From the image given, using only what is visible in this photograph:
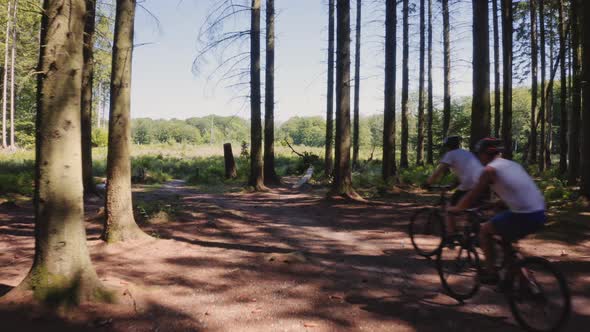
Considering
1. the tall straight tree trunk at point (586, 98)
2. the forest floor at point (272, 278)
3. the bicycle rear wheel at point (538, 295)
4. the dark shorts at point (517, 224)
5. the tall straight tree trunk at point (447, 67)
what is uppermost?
the tall straight tree trunk at point (447, 67)

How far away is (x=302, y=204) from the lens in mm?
12578

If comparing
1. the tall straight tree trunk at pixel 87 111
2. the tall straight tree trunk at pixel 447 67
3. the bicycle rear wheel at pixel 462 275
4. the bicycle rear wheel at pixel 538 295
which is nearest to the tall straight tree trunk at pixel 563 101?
the tall straight tree trunk at pixel 447 67

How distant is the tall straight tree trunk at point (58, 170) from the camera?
401 centimetres

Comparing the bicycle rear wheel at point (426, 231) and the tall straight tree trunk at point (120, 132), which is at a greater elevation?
the tall straight tree trunk at point (120, 132)

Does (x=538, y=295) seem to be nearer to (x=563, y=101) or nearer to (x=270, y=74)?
(x=270, y=74)

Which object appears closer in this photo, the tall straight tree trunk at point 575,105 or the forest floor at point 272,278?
the forest floor at point 272,278

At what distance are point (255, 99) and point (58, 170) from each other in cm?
1197

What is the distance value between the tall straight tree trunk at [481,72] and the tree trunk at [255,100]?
8.09 m

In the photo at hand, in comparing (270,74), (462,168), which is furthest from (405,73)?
(462,168)

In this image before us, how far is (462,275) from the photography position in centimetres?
546

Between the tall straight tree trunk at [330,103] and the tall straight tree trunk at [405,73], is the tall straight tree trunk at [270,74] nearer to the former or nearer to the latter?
the tall straight tree trunk at [330,103]

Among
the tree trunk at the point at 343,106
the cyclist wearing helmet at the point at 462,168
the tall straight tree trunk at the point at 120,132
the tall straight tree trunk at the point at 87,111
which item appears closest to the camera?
the cyclist wearing helmet at the point at 462,168

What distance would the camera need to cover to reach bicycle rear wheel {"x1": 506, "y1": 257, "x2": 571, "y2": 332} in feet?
11.7

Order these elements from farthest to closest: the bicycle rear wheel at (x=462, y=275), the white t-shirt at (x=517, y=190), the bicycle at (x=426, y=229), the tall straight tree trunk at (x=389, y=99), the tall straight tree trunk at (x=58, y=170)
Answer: the tall straight tree trunk at (x=389, y=99)
the bicycle at (x=426, y=229)
the bicycle rear wheel at (x=462, y=275)
the tall straight tree trunk at (x=58, y=170)
the white t-shirt at (x=517, y=190)
